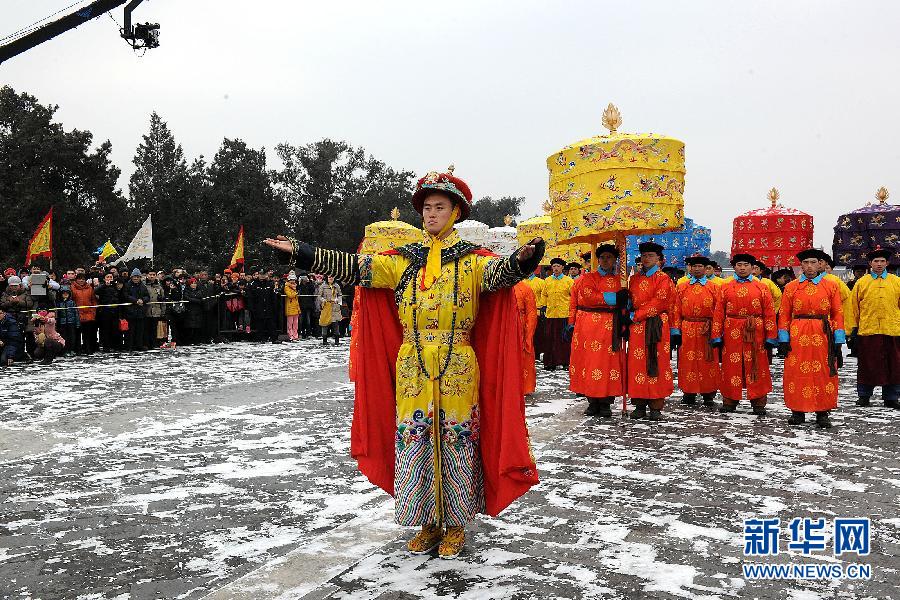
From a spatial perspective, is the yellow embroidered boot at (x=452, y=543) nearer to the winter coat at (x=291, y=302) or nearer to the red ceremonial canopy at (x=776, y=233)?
the red ceremonial canopy at (x=776, y=233)

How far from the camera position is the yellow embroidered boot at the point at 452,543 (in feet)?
13.9

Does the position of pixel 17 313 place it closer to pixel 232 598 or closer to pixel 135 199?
pixel 232 598

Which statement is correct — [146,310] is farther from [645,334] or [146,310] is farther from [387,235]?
[645,334]

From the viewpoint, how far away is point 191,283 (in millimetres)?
19594

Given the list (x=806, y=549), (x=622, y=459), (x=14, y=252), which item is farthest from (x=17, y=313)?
(x=14, y=252)

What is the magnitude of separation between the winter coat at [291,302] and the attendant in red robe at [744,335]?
1399cm

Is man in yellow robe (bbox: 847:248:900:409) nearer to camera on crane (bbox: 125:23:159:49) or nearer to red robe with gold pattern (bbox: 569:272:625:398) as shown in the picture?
red robe with gold pattern (bbox: 569:272:625:398)

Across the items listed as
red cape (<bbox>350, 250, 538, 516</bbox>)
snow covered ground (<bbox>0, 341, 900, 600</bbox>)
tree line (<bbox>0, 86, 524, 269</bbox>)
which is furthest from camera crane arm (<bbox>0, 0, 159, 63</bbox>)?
→ tree line (<bbox>0, 86, 524, 269</bbox>)

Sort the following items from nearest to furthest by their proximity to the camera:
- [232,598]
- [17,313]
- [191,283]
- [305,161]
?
[232,598]
[17,313]
[191,283]
[305,161]

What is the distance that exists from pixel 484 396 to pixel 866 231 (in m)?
13.5

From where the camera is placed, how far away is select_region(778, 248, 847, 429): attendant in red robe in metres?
8.14

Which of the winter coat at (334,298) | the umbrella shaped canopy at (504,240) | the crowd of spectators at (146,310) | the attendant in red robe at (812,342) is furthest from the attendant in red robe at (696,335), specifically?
the crowd of spectators at (146,310)

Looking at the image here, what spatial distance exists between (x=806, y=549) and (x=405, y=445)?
7.72 feet

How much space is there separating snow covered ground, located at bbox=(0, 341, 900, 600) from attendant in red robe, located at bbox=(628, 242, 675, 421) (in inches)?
15.0
